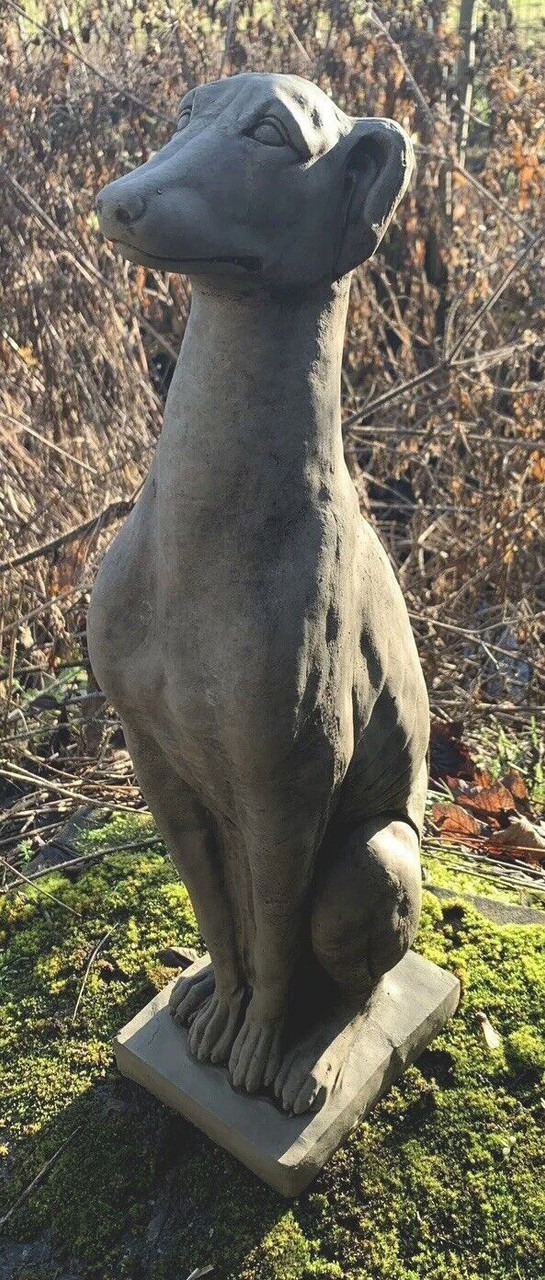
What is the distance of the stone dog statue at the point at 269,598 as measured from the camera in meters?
1.36

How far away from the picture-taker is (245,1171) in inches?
83.7

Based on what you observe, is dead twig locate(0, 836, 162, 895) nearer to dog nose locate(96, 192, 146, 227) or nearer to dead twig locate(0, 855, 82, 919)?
dead twig locate(0, 855, 82, 919)

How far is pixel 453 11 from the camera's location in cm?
574

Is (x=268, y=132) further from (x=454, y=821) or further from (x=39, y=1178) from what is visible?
(x=454, y=821)

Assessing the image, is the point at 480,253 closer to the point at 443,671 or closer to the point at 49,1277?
the point at 443,671

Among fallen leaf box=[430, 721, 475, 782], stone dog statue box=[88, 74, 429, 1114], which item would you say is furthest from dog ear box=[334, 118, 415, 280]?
fallen leaf box=[430, 721, 475, 782]

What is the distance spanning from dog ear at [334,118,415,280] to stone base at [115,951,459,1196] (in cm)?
154

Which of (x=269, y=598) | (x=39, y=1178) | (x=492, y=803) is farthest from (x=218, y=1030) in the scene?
(x=492, y=803)

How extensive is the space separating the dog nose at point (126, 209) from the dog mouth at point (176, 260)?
3 centimetres

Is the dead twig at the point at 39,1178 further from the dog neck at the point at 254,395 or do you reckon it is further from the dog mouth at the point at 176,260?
the dog mouth at the point at 176,260

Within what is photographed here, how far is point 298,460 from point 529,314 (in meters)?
3.25

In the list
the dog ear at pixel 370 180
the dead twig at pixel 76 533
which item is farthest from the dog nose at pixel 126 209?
the dead twig at pixel 76 533

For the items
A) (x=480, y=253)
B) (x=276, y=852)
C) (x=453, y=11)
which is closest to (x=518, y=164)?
(x=480, y=253)

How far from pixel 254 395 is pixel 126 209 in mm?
297
